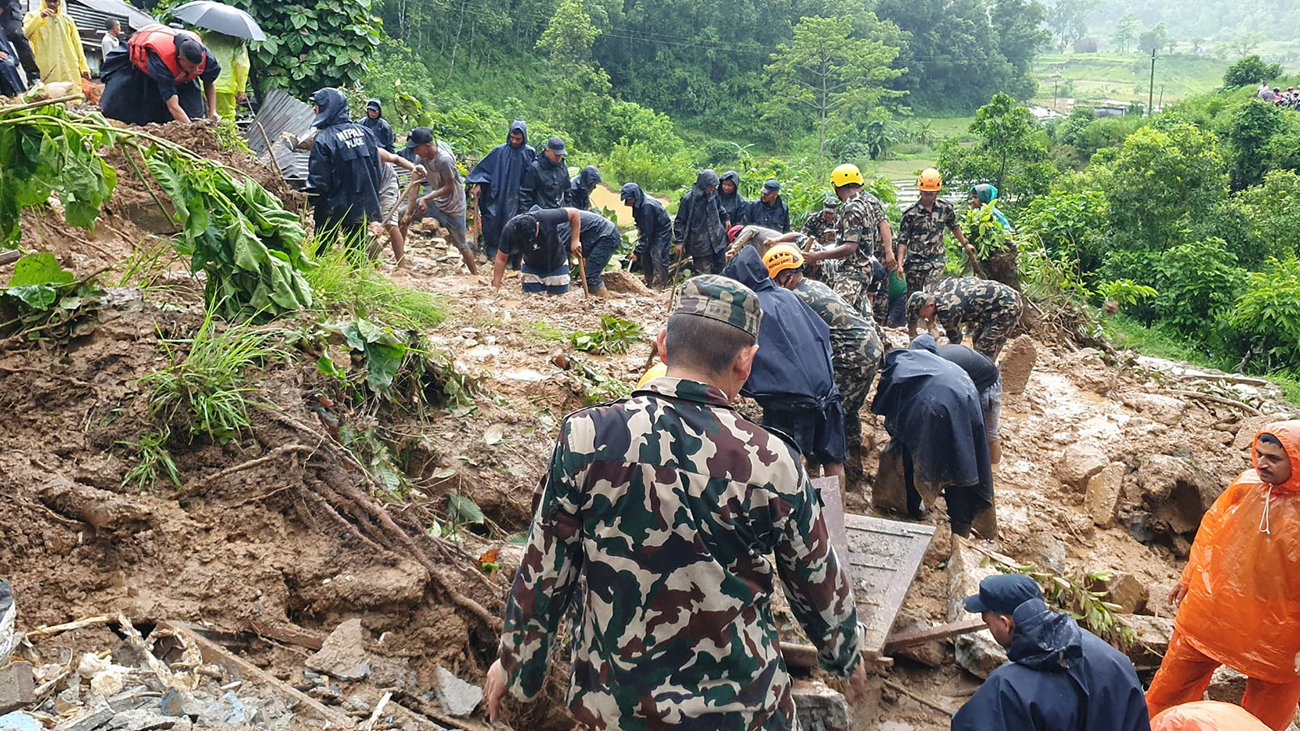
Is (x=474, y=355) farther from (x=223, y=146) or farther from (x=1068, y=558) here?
(x=1068, y=558)

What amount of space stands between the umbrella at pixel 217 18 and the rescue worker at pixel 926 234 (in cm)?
625

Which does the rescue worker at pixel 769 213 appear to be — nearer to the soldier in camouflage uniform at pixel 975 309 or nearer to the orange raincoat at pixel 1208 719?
the soldier in camouflage uniform at pixel 975 309

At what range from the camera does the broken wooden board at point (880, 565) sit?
11.4ft

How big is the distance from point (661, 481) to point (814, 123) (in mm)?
39813

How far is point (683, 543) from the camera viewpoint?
1954 mm

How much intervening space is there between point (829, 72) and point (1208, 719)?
39.0 m

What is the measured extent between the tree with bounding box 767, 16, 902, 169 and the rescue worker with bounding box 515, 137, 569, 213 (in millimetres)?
28450

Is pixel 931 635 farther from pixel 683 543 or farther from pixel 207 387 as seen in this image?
pixel 207 387

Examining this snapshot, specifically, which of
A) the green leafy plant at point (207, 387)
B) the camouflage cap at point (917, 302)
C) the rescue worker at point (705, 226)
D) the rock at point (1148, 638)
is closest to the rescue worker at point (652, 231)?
the rescue worker at point (705, 226)

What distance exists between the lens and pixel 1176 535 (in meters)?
5.69

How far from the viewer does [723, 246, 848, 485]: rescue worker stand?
4387mm

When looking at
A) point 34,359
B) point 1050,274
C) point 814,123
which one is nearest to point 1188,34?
point 814,123

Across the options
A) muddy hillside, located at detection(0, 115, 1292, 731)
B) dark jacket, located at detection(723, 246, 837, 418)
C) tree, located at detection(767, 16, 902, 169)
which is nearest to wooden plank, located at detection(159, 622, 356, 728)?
muddy hillside, located at detection(0, 115, 1292, 731)

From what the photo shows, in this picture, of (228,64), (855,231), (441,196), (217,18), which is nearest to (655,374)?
(855,231)
